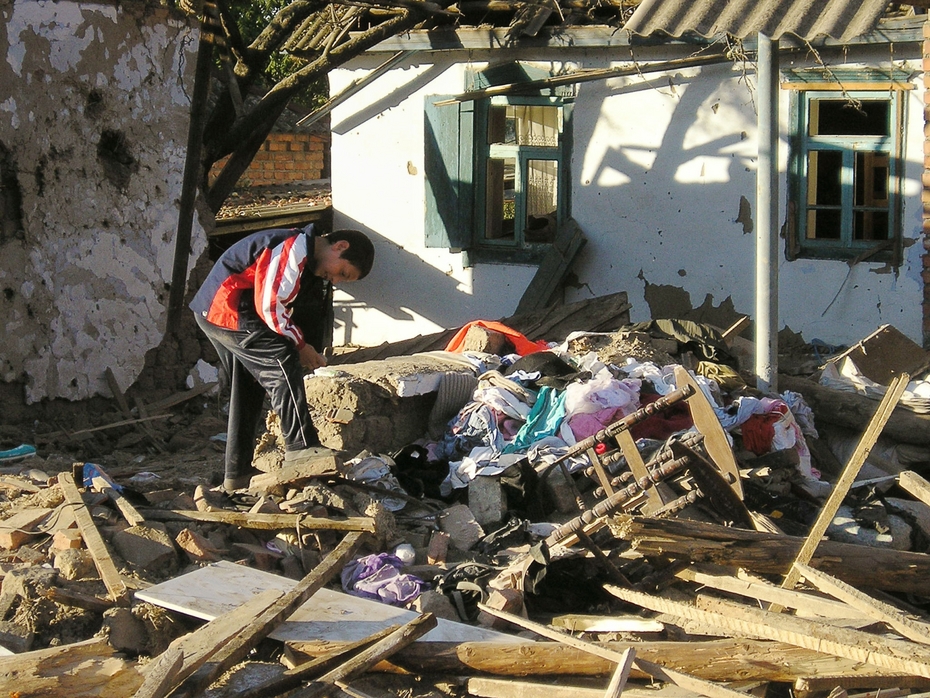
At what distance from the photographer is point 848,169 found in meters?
9.38

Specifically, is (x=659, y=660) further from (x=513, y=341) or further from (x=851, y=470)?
(x=513, y=341)

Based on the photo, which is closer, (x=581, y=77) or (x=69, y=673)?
(x=69, y=673)

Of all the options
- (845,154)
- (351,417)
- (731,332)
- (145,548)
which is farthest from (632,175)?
(145,548)

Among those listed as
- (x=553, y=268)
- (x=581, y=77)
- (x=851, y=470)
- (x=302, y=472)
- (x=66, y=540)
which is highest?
(x=581, y=77)

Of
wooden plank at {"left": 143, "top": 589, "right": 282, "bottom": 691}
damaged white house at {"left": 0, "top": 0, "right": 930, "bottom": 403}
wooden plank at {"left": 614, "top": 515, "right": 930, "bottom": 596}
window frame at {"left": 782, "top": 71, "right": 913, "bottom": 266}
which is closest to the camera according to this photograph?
wooden plank at {"left": 143, "top": 589, "right": 282, "bottom": 691}

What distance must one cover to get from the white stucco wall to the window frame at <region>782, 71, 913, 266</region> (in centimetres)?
8

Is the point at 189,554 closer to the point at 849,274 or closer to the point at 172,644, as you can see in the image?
the point at 172,644

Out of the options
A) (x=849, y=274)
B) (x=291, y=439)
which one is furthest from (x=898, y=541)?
(x=849, y=274)

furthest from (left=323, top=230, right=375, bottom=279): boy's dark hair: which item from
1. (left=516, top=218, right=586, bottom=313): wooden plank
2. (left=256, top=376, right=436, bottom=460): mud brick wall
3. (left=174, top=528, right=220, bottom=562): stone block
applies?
(left=516, top=218, right=586, bottom=313): wooden plank

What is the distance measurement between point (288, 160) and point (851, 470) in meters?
12.4

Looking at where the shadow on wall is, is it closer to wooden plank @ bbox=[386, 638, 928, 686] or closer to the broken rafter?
the broken rafter

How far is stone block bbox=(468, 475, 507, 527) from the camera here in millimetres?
5852

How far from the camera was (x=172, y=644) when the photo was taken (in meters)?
4.03

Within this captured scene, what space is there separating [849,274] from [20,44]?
682 cm
